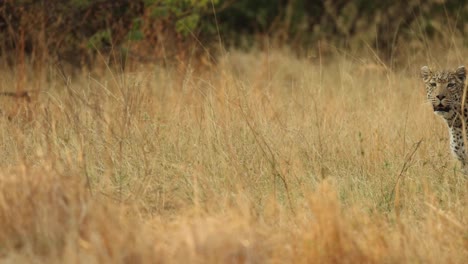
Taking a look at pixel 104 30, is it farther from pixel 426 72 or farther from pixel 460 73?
pixel 460 73

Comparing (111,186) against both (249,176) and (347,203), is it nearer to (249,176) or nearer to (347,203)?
(249,176)

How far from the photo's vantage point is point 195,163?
596cm

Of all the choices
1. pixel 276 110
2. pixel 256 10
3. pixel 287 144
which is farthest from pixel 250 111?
pixel 256 10

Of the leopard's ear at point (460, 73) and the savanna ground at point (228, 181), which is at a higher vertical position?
the leopard's ear at point (460, 73)

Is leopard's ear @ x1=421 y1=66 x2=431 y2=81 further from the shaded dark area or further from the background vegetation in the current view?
the shaded dark area

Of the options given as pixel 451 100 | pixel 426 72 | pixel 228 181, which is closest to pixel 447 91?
pixel 451 100

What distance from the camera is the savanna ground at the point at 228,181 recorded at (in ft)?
14.2

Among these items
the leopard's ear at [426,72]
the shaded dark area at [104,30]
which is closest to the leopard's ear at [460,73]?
the leopard's ear at [426,72]

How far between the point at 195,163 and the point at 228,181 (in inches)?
14.4

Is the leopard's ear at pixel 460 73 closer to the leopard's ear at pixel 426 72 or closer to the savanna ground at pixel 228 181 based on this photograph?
the leopard's ear at pixel 426 72

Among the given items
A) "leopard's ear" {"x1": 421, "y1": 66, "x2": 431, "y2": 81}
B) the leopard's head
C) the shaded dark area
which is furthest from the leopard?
the shaded dark area

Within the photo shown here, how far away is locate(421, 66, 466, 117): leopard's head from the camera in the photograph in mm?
6691

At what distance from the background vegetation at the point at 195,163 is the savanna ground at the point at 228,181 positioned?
0.01 m

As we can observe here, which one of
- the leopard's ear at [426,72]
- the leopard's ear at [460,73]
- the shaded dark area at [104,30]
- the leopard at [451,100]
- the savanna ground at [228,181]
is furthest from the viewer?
the shaded dark area at [104,30]
